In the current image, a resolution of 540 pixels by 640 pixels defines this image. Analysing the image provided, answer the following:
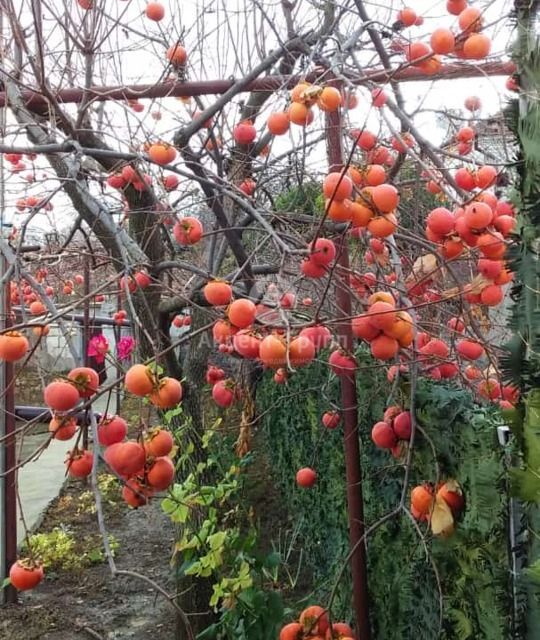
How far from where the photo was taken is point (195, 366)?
394 cm

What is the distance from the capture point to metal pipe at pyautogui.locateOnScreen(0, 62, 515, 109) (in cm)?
233

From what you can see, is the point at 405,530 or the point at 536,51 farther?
the point at 405,530

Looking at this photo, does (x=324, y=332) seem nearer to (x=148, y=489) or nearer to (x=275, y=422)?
(x=148, y=489)

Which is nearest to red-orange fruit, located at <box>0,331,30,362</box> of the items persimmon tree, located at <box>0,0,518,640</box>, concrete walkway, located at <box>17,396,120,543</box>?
persimmon tree, located at <box>0,0,518,640</box>

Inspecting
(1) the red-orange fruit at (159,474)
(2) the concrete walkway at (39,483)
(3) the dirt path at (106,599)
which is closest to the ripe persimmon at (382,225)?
(1) the red-orange fruit at (159,474)

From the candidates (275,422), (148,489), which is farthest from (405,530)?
(275,422)

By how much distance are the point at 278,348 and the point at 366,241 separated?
4.40ft

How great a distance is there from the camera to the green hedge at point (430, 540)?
1616 millimetres

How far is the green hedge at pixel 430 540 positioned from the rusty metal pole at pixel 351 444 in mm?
97

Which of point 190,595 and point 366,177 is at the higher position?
point 366,177

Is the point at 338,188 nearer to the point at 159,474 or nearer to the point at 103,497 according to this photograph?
the point at 159,474

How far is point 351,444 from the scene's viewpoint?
2291 millimetres

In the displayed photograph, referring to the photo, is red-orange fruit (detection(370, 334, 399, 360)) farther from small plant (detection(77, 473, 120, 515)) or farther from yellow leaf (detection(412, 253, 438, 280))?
small plant (detection(77, 473, 120, 515))

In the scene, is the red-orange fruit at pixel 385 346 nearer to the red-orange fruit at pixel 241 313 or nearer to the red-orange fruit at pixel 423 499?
the red-orange fruit at pixel 241 313
